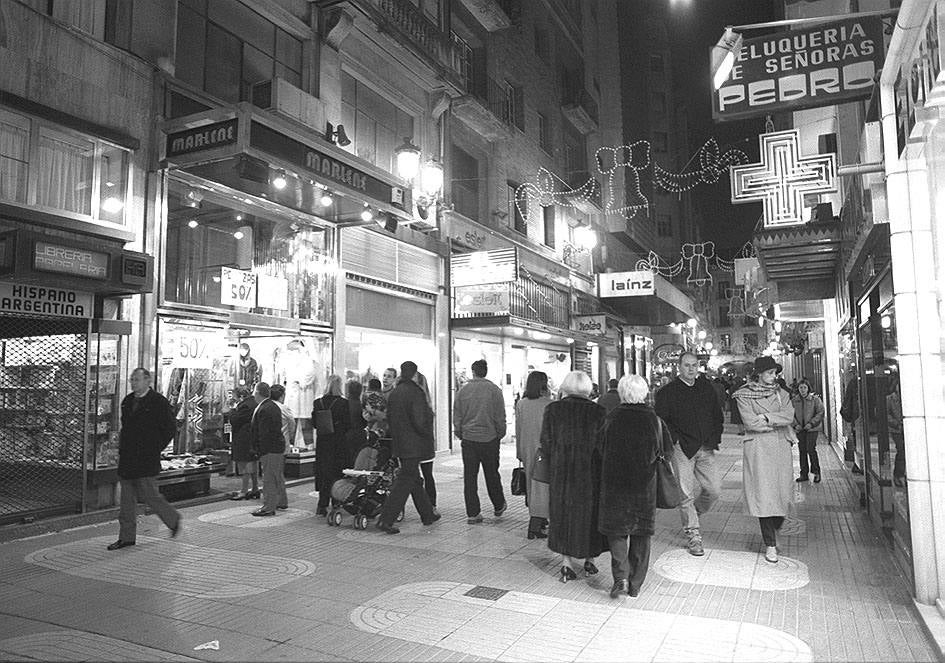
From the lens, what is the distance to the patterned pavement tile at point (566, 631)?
452cm

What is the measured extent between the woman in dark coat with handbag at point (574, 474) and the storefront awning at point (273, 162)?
5.78 meters

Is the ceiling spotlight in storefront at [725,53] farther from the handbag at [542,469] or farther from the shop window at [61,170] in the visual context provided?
the shop window at [61,170]

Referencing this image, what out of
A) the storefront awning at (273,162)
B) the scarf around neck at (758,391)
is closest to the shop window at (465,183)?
the storefront awning at (273,162)

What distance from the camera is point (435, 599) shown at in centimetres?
569

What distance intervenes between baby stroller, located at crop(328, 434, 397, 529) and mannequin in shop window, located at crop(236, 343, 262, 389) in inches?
199

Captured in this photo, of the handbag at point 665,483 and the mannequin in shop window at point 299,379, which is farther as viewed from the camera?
the mannequin in shop window at point 299,379

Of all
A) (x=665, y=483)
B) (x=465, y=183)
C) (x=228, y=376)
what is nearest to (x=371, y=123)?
(x=465, y=183)

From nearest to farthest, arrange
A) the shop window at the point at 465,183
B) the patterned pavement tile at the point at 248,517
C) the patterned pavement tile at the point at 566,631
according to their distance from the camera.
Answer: the patterned pavement tile at the point at 566,631 → the patterned pavement tile at the point at 248,517 → the shop window at the point at 465,183

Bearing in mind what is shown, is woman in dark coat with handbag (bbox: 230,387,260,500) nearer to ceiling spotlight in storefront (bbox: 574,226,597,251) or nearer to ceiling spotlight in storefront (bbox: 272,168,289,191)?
ceiling spotlight in storefront (bbox: 272,168,289,191)

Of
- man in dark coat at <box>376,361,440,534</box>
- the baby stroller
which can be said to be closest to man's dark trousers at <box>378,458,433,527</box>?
man in dark coat at <box>376,361,440,534</box>

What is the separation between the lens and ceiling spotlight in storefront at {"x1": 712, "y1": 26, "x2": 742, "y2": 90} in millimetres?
6191

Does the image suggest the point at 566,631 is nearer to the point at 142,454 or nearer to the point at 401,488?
the point at 401,488

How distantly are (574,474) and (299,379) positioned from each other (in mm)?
8627

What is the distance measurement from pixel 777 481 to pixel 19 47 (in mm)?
9920
